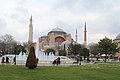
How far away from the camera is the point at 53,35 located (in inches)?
4727

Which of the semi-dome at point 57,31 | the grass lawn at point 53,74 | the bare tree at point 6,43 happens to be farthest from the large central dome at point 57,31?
the grass lawn at point 53,74

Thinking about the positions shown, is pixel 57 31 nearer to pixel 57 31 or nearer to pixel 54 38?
pixel 57 31

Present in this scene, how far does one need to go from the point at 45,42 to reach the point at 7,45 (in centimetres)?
4318

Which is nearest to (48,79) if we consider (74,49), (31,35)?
(74,49)

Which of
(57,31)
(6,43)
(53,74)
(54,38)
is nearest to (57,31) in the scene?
(57,31)

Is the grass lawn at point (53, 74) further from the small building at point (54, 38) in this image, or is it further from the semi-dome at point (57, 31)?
the semi-dome at point (57, 31)

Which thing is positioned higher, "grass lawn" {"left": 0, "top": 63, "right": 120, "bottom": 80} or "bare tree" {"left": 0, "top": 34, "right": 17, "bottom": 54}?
"bare tree" {"left": 0, "top": 34, "right": 17, "bottom": 54}

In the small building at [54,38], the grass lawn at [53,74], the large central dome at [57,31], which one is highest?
the large central dome at [57,31]

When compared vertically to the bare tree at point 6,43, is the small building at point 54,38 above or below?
above

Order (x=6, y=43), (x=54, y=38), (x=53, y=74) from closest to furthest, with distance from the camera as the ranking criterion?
(x=53, y=74)
(x=6, y=43)
(x=54, y=38)

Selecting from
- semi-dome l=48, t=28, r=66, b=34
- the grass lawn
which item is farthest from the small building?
the grass lawn

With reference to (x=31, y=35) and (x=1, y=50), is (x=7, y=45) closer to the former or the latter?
(x=1, y=50)

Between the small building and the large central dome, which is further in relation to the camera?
the large central dome

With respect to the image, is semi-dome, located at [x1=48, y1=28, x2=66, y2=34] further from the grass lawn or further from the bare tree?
the grass lawn
